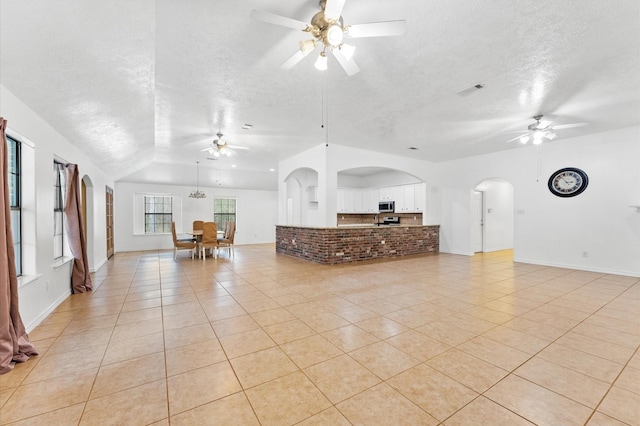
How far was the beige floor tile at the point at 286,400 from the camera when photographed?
1.57 metres

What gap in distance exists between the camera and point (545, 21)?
230 centimetres

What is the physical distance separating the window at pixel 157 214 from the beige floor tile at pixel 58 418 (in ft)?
29.6

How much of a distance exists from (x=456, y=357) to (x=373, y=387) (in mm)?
838

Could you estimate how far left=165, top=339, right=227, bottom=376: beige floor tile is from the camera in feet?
6.83

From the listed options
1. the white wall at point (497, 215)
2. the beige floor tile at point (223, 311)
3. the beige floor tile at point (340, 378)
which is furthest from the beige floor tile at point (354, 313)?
the white wall at point (497, 215)

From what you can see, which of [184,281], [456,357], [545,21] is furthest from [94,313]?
[545,21]

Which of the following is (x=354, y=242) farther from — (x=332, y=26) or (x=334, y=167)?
(x=332, y=26)

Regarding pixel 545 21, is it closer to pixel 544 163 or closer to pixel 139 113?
pixel 139 113

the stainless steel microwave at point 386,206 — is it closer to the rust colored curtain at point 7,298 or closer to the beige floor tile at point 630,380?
the beige floor tile at point 630,380

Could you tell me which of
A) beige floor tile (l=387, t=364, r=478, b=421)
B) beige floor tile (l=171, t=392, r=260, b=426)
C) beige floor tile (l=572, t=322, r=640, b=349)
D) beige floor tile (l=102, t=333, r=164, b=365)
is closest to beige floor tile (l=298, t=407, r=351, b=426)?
beige floor tile (l=171, t=392, r=260, b=426)

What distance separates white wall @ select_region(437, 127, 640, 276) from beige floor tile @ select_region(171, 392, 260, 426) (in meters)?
7.18

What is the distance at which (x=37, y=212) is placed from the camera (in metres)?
3.06

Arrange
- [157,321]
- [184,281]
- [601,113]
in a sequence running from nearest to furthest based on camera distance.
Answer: [157,321] → [601,113] → [184,281]

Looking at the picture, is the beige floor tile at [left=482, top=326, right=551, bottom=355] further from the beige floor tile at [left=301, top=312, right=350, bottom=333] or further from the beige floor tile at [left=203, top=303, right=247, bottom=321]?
the beige floor tile at [left=203, top=303, right=247, bottom=321]
